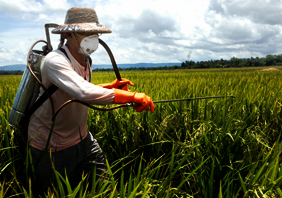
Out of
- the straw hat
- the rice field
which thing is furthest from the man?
the rice field

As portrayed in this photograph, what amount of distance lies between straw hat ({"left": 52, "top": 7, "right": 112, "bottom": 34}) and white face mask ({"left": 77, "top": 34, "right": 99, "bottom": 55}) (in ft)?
0.23

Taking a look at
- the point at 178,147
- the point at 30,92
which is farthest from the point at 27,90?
the point at 178,147

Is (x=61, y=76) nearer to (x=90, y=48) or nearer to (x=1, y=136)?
(x=90, y=48)

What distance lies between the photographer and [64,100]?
1.71 m

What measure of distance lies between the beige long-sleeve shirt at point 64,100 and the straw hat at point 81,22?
177mm

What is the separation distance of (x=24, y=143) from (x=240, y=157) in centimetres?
195

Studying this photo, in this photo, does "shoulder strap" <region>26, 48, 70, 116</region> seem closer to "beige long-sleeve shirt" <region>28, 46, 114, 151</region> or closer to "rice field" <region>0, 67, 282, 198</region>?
"beige long-sleeve shirt" <region>28, 46, 114, 151</region>

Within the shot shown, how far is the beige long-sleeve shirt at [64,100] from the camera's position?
1.36m

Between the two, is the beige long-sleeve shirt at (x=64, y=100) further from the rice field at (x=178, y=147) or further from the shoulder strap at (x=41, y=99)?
the rice field at (x=178, y=147)

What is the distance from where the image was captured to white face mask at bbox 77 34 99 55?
1.58 m

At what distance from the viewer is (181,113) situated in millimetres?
2363

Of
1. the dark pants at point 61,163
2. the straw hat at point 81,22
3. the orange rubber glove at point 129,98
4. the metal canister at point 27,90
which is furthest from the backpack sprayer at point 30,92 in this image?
the orange rubber glove at point 129,98

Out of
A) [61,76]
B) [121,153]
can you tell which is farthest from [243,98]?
[61,76]

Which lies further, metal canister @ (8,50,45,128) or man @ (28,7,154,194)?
metal canister @ (8,50,45,128)
